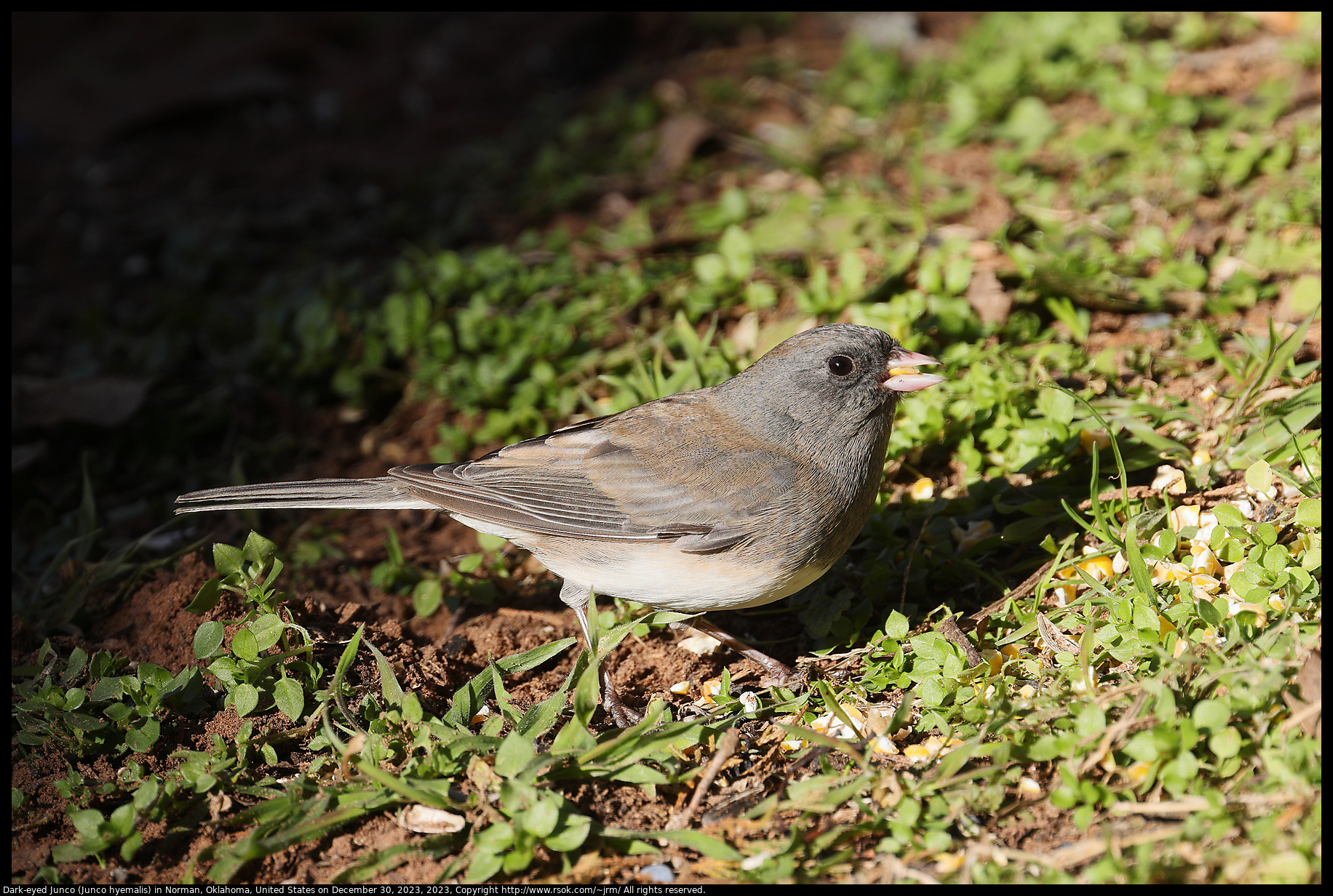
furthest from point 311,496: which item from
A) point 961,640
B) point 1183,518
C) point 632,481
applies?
point 1183,518

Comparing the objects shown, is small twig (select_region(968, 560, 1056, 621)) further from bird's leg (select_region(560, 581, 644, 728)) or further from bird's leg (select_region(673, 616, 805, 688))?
bird's leg (select_region(560, 581, 644, 728))

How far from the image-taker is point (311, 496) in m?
2.95

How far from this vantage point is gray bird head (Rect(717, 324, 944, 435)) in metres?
2.83

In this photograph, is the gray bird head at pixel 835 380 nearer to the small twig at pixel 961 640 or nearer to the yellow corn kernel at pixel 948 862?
the small twig at pixel 961 640

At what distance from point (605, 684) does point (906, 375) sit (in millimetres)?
1256

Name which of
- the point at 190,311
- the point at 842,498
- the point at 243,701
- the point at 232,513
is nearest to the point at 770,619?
the point at 842,498

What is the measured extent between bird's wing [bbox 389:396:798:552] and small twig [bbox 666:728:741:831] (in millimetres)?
519

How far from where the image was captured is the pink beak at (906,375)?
9.19 feet

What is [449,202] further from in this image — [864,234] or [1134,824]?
[1134,824]

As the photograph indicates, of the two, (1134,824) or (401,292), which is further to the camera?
(401,292)

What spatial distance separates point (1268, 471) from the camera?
108 inches

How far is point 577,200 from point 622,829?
3.81 metres

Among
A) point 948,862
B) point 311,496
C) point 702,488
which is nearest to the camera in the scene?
point 948,862

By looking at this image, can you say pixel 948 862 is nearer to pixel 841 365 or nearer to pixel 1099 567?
pixel 1099 567
